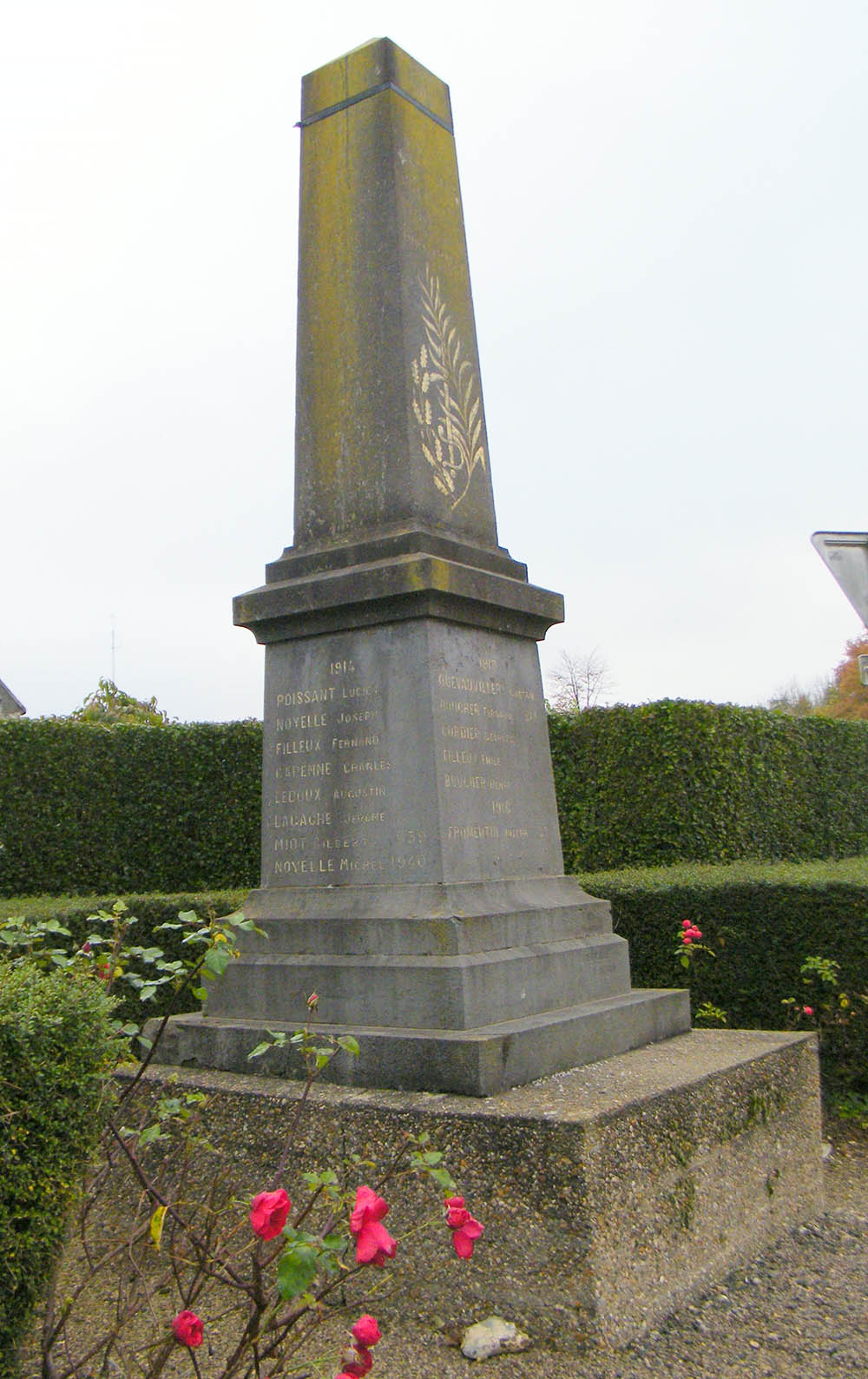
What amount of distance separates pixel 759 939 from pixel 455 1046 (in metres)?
3.32

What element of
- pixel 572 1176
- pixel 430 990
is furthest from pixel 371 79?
pixel 572 1176

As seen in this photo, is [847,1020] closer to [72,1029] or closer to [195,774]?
[72,1029]

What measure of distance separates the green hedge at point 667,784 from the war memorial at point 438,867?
16.6ft

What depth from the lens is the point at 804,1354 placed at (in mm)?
3154

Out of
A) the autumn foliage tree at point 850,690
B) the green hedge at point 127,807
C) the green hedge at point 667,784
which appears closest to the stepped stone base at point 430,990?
the green hedge at point 667,784

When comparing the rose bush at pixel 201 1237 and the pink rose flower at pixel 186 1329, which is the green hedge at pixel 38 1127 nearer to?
the rose bush at pixel 201 1237

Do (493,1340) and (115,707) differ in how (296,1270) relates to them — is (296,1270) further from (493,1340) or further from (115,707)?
(115,707)

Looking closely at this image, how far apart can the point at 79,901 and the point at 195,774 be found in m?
2.80

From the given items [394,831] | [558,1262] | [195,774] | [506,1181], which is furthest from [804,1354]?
[195,774]

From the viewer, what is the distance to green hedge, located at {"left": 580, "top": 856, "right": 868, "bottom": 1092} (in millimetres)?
6234

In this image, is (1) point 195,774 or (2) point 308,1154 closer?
(2) point 308,1154

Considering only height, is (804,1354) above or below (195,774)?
below

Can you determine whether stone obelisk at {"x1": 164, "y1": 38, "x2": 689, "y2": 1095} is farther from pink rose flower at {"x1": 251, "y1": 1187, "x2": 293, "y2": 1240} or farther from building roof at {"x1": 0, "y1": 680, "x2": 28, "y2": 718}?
building roof at {"x1": 0, "y1": 680, "x2": 28, "y2": 718}

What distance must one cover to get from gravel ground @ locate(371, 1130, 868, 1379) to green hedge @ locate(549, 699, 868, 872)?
5971mm
